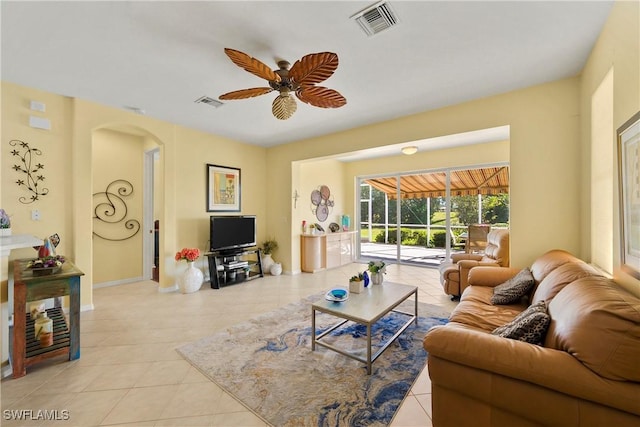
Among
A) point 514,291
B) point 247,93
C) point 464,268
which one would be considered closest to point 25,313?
A: point 247,93

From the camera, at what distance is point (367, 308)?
7.21 ft

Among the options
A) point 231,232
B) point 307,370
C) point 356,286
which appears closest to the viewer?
point 307,370

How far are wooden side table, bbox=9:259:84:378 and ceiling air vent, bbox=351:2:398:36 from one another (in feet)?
9.67

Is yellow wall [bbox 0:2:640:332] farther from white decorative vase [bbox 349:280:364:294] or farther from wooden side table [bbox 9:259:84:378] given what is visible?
white decorative vase [bbox 349:280:364:294]

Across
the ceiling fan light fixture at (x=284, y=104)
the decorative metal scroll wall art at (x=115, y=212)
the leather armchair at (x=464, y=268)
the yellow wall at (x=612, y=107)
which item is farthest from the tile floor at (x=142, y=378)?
the ceiling fan light fixture at (x=284, y=104)

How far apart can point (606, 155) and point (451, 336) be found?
206 centimetres

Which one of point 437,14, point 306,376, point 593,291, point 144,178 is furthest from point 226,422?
point 144,178

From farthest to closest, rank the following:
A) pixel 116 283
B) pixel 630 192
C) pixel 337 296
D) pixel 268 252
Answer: pixel 268 252 → pixel 116 283 → pixel 337 296 → pixel 630 192

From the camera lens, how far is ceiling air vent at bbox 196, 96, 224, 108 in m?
3.08

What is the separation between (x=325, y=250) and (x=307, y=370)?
357cm

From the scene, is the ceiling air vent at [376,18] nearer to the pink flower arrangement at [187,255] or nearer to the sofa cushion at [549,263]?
the sofa cushion at [549,263]

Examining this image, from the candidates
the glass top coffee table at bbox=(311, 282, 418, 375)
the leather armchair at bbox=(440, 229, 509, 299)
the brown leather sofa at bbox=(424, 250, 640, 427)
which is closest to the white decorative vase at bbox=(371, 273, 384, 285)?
the glass top coffee table at bbox=(311, 282, 418, 375)

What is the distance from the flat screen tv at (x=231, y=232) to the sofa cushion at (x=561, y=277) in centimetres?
411

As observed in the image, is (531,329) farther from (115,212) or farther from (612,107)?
(115,212)
